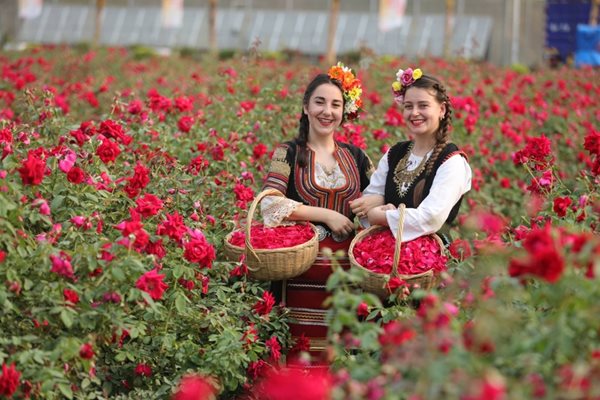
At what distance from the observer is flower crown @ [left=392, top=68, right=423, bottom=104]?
159 inches

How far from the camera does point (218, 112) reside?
6.27 metres

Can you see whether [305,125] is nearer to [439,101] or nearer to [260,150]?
[439,101]

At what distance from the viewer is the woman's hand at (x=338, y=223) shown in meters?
4.06

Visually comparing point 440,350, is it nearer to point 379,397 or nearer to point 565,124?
point 379,397

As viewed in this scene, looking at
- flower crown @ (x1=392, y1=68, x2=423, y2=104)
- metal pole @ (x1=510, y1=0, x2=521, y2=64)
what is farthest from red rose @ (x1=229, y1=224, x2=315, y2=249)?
metal pole @ (x1=510, y1=0, x2=521, y2=64)

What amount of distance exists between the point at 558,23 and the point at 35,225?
19755mm

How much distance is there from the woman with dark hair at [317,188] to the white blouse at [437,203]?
1.20 ft

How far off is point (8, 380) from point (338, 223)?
65.7 inches

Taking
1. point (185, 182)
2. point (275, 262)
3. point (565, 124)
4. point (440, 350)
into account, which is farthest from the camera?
point (565, 124)

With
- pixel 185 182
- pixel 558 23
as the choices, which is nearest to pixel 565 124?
A: pixel 185 182

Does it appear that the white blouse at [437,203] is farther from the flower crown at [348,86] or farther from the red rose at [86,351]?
the red rose at [86,351]

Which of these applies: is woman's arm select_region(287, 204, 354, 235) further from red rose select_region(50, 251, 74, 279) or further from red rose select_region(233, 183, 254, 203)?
red rose select_region(50, 251, 74, 279)

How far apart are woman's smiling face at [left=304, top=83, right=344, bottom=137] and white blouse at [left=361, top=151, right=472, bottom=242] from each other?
0.54 meters

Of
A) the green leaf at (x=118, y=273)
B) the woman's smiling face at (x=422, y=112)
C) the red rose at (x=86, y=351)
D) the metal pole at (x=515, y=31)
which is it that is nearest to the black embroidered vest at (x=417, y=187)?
the woman's smiling face at (x=422, y=112)
